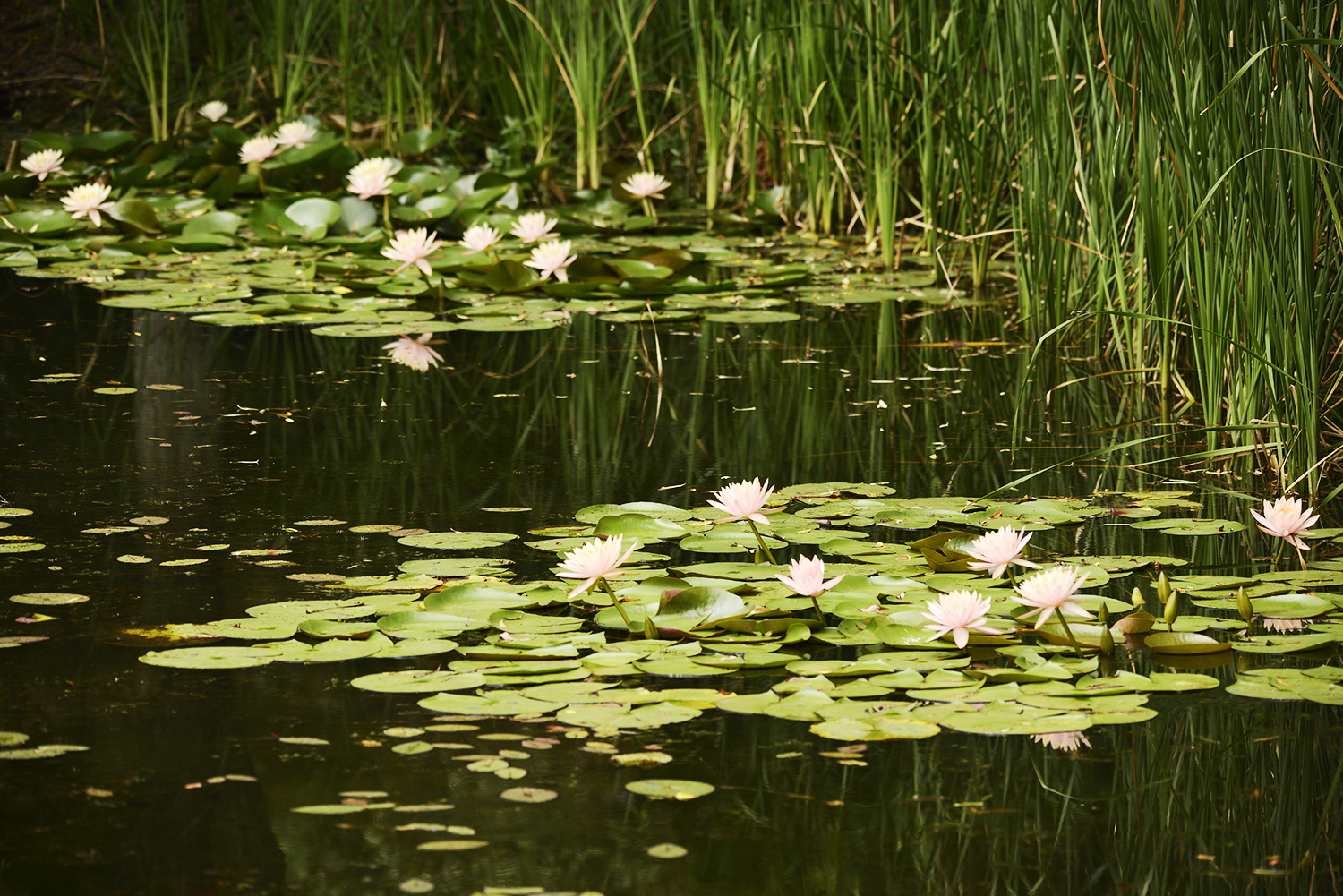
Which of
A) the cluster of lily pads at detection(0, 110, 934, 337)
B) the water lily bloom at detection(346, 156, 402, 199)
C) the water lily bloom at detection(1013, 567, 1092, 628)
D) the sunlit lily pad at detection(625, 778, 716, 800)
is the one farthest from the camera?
the water lily bloom at detection(346, 156, 402, 199)

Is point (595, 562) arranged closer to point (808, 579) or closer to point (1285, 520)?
point (808, 579)

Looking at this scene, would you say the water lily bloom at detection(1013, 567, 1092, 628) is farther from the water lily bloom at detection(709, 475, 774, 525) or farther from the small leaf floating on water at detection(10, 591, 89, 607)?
the small leaf floating on water at detection(10, 591, 89, 607)

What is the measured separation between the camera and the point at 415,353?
318 centimetres

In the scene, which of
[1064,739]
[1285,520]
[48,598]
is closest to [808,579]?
[1064,739]

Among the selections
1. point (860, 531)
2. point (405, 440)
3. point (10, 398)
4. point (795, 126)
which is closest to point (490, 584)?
point (860, 531)

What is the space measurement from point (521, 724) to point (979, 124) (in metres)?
2.66

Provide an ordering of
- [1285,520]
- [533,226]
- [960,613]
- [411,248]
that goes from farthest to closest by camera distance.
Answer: [533,226] < [411,248] < [1285,520] < [960,613]

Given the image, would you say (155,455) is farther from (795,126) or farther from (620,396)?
(795,126)

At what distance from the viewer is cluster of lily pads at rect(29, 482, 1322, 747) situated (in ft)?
4.75

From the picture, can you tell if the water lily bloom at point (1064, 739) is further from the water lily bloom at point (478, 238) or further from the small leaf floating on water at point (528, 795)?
the water lily bloom at point (478, 238)

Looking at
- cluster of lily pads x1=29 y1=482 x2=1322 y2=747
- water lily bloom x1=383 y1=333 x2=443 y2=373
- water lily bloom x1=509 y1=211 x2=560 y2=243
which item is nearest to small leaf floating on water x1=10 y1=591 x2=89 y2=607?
cluster of lily pads x1=29 y1=482 x2=1322 y2=747

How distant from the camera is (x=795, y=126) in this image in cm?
463

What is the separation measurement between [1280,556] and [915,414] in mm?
877

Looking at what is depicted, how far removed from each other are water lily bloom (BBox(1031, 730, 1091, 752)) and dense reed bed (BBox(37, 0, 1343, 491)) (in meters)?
0.83
